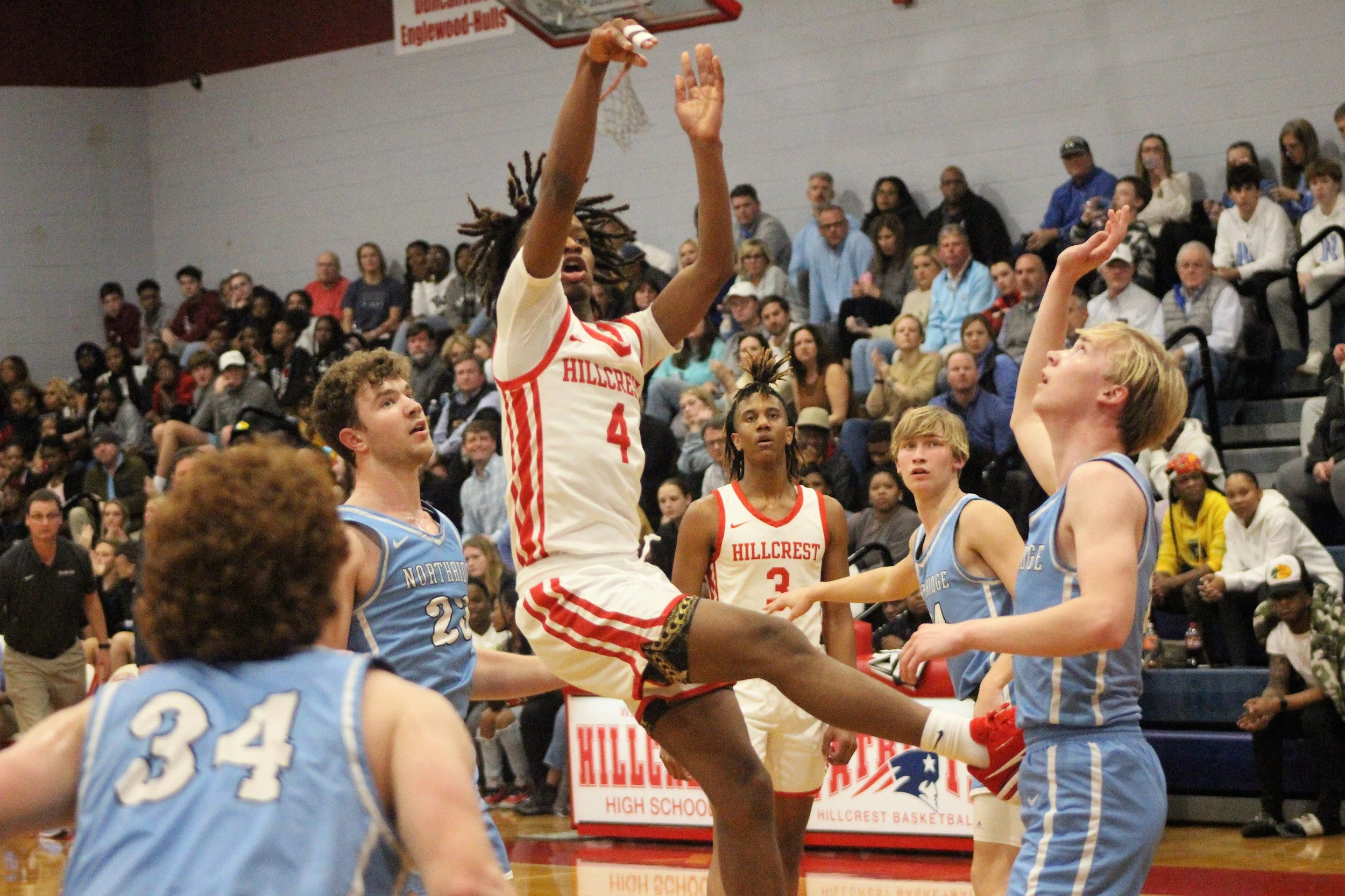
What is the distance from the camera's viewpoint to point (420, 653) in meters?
3.89

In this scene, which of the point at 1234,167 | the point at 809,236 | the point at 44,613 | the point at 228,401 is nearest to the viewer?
the point at 44,613

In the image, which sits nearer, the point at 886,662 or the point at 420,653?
the point at 420,653

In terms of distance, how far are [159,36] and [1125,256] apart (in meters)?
14.0

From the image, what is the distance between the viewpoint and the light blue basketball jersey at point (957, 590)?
14.9ft

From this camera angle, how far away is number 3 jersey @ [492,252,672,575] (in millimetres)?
3758

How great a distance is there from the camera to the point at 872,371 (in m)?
11.7

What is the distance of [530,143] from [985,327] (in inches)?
293

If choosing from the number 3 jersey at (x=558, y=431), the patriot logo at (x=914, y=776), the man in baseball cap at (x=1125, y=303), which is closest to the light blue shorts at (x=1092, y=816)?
the number 3 jersey at (x=558, y=431)

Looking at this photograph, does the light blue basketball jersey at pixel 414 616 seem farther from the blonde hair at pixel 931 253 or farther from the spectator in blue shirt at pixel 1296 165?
the spectator in blue shirt at pixel 1296 165

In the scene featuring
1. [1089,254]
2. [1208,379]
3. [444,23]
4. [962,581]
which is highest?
[444,23]

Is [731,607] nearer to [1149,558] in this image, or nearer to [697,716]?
[697,716]

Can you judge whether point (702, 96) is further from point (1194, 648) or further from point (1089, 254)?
point (1194, 648)

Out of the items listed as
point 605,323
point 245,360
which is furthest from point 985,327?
point 245,360

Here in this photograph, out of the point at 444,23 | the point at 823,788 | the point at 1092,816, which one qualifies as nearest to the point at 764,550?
the point at 823,788
